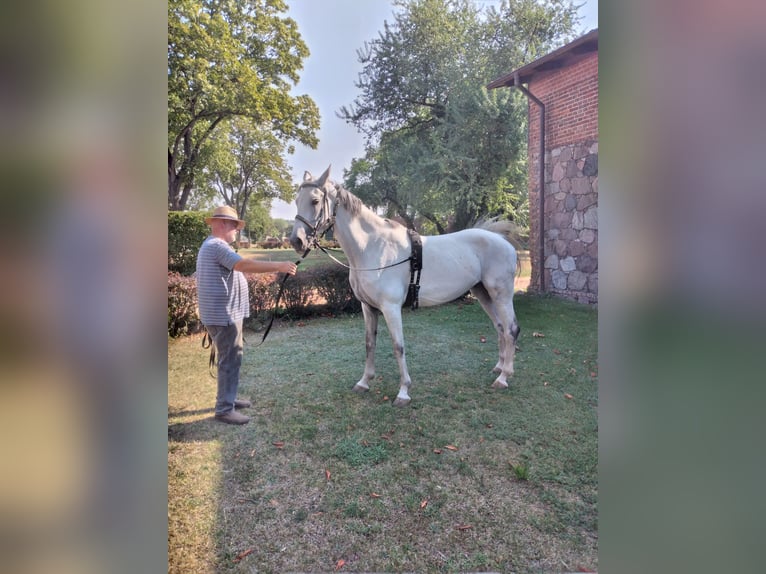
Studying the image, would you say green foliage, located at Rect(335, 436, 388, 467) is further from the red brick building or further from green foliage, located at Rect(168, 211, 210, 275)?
the red brick building

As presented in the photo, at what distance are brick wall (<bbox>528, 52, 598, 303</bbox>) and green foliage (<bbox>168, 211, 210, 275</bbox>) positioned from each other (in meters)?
2.34

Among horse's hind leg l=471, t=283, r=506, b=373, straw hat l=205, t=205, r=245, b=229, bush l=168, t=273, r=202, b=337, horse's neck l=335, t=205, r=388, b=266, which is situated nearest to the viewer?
straw hat l=205, t=205, r=245, b=229

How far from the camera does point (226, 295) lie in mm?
2232

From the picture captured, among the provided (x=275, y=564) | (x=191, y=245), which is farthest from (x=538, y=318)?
(x=191, y=245)

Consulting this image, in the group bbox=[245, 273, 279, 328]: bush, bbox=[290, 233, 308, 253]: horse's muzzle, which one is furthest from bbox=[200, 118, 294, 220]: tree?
bbox=[245, 273, 279, 328]: bush

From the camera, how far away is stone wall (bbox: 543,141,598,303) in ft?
7.63

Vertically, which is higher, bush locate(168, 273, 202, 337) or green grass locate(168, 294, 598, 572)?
bush locate(168, 273, 202, 337)

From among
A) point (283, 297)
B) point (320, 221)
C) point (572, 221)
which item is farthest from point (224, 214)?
point (572, 221)

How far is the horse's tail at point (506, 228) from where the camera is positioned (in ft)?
9.25

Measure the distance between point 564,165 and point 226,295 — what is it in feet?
7.88

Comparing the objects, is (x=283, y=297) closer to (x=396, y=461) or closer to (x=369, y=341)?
(x=369, y=341)
